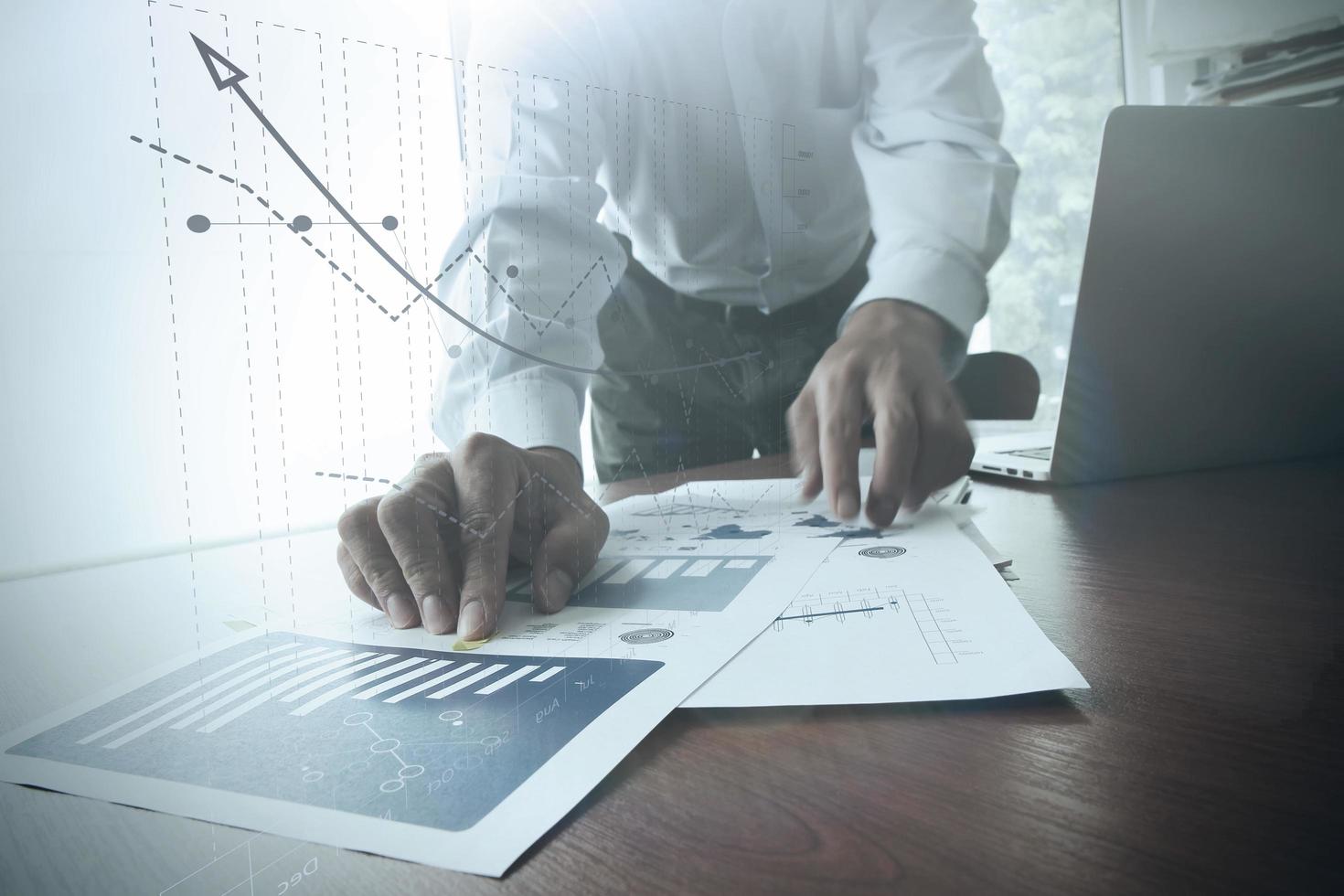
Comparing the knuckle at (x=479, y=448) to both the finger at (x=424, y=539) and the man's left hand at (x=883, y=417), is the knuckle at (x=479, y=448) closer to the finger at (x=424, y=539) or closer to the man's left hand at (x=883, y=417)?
the finger at (x=424, y=539)

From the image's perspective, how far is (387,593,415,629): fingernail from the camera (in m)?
0.24

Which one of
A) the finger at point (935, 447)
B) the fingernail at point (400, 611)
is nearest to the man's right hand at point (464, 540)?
the fingernail at point (400, 611)

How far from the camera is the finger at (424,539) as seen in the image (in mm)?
241

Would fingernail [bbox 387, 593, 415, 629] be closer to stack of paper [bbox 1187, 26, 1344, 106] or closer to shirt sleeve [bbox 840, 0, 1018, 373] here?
shirt sleeve [bbox 840, 0, 1018, 373]

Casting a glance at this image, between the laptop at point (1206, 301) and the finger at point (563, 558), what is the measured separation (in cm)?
35

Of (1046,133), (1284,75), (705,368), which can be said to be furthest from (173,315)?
(1284,75)

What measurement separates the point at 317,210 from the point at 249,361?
0.15 feet

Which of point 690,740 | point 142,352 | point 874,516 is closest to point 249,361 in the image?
point 142,352

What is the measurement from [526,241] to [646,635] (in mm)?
183

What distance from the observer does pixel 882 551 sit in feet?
1.16

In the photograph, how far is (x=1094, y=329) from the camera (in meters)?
0.50

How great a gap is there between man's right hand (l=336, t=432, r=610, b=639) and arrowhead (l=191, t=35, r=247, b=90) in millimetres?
113

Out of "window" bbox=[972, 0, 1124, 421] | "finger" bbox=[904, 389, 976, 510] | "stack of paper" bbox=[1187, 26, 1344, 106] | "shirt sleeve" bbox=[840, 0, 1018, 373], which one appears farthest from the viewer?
"stack of paper" bbox=[1187, 26, 1344, 106]
